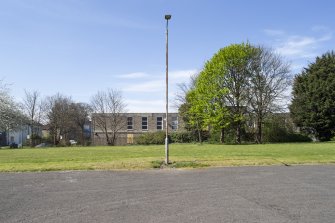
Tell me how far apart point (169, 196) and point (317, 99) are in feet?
162

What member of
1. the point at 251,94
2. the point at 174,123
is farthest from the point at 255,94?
the point at 174,123

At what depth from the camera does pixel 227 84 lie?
53.2 metres

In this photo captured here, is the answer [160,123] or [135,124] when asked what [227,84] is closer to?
[160,123]

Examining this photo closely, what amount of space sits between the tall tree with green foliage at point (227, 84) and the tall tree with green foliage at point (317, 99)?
9552 millimetres

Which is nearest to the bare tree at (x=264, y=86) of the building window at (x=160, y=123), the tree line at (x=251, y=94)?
the tree line at (x=251, y=94)

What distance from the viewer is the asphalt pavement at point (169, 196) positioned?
28.6 feet

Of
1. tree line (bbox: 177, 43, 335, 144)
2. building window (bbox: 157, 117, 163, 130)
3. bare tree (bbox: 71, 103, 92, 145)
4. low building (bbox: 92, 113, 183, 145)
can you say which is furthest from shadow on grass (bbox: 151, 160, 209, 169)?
bare tree (bbox: 71, 103, 92, 145)

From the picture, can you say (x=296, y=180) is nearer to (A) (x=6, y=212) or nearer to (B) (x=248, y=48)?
(A) (x=6, y=212)

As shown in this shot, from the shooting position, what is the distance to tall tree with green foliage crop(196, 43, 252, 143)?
173 feet

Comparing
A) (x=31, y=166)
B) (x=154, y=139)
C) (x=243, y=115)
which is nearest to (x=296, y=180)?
(x=31, y=166)

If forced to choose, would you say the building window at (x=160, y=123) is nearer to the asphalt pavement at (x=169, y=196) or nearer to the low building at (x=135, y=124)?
the low building at (x=135, y=124)

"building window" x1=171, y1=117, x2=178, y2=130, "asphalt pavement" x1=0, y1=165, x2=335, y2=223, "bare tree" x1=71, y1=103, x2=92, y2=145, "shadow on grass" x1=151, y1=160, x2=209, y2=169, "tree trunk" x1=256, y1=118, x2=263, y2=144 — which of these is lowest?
"asphalt pavement" x1=0, y1=165, x2=335, y2=223

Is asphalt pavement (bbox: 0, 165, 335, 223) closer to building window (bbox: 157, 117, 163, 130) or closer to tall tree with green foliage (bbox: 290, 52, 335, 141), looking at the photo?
tall tree with green foliage (bbox: 290, 52, 335, 141)

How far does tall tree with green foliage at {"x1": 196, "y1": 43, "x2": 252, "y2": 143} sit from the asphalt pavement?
118ft
